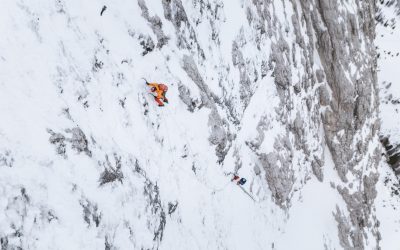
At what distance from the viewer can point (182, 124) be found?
33.9 feet

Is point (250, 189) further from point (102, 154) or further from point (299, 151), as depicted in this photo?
point (102, 154)

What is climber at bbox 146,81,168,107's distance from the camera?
900cm

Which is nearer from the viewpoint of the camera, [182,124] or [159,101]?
[159,101]

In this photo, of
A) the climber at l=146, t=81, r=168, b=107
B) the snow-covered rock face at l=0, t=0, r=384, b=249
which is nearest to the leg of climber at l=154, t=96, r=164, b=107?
the climber at l=146, t=81, r=168, b=107

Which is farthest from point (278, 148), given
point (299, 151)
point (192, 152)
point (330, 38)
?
point (330, 38)

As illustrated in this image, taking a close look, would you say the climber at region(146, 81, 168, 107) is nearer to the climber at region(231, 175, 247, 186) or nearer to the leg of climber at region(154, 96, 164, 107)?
the leg of climber at region(154, 96, 164, 107)

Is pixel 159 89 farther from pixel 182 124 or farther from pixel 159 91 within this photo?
pixel 182 124

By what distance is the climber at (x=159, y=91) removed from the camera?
9.00 metres

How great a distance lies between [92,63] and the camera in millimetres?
7707

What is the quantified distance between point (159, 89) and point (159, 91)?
1.8 inches

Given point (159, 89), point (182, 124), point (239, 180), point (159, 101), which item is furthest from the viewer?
point (239, 180)

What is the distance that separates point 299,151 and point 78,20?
39.5 feet

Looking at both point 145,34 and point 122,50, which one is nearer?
point 122,50

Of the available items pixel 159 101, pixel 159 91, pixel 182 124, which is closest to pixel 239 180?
pixel 182 124
